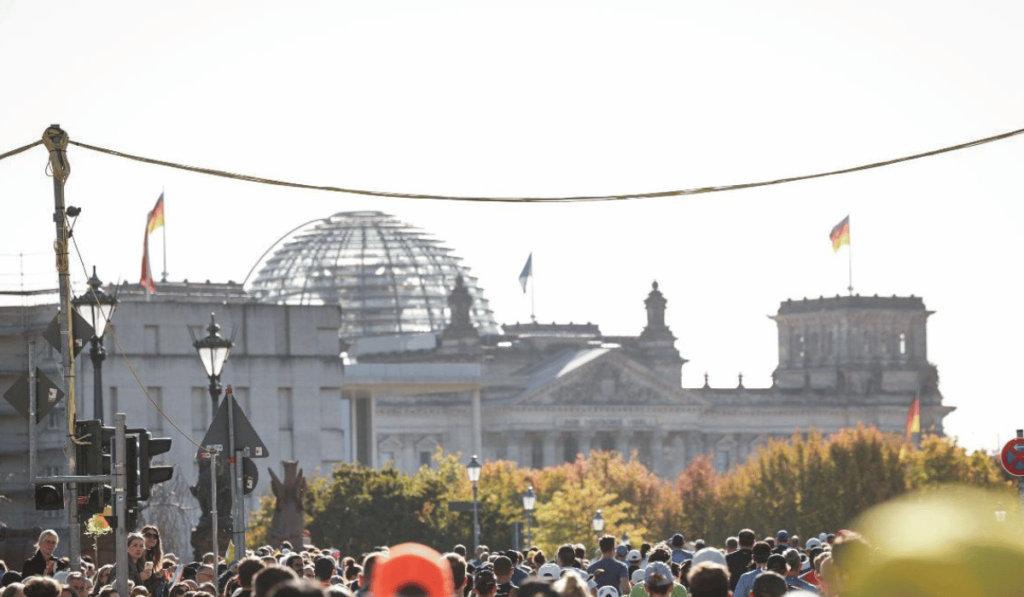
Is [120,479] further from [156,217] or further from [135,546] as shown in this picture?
[156,217]

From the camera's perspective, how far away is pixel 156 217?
77.8 m

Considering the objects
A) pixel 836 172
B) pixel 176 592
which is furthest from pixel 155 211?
pixel 176 592

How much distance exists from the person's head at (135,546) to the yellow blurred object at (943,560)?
44.8ft

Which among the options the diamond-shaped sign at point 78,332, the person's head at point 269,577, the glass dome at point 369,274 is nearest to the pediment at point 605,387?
the glass dome at point 369,274

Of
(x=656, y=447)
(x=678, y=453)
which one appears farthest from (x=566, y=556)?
(x=678, y=453)

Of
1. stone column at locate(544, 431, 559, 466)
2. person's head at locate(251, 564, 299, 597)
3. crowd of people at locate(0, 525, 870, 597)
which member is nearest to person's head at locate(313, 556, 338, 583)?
crowd of people at locate(0, 525, 870, 597)

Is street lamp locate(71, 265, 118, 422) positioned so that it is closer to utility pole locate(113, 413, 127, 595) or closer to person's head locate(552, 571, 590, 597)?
utility pole locate(113, 413, 127, 595)

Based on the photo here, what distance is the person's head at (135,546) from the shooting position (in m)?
19.3

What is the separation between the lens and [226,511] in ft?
97.9

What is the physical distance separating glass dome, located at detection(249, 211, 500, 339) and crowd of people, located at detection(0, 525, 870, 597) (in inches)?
6119

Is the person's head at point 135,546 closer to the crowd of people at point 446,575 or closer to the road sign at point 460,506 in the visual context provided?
the crowd of people at point 446,575

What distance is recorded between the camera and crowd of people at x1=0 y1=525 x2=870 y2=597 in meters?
7.00

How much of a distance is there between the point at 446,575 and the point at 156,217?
235 feet

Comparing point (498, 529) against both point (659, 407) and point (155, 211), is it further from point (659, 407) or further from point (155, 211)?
point (659, 407)
